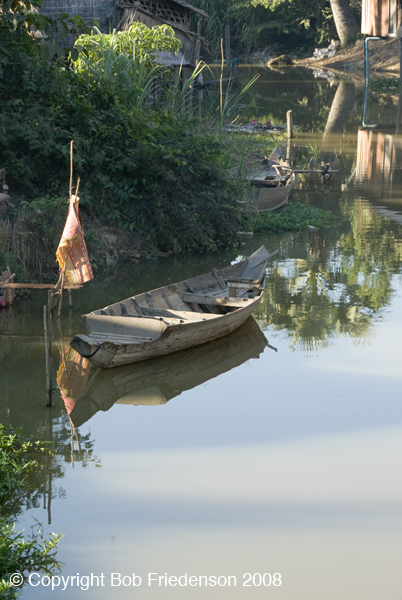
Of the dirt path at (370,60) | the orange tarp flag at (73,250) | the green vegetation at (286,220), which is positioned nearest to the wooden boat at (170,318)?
the orange tarp flag at (73,250)

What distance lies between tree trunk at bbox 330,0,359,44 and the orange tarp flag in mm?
44751

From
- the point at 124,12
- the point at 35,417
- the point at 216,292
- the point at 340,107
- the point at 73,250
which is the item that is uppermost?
the point at 124,12

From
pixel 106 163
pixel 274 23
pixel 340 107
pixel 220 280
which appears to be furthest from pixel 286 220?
pixel 274 23

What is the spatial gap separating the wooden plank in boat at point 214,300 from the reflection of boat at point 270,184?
5611mm

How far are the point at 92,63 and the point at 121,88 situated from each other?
3.63 feet

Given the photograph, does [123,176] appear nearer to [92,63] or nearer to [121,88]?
[121,88]

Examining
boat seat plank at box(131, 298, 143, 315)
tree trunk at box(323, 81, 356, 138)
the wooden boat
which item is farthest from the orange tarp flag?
tree trunk at box(323, 81, 356, 138)

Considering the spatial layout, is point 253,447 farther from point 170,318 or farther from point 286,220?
point 286,220

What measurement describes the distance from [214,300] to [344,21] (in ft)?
147

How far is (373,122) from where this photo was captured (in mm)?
29203

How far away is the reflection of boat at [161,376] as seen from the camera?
7801 millimetres

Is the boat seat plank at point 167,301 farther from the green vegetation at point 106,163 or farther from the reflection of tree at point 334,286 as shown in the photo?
the green vegetation at point 106,163

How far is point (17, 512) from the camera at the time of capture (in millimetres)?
5637

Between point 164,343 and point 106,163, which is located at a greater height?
point 106,163
